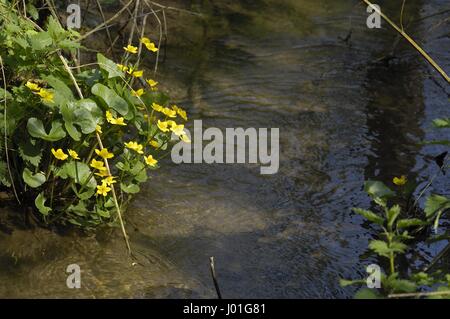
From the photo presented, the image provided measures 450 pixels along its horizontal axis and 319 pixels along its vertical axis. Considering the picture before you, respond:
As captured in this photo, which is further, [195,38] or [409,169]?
A: [195,38]

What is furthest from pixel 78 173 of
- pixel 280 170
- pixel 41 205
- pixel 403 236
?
pixel 403 236

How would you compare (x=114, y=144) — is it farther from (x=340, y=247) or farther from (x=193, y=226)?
(x=340, y=247)

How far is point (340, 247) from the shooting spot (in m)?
3.81

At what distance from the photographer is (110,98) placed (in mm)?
3570

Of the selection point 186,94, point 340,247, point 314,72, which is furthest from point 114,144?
point 314,72

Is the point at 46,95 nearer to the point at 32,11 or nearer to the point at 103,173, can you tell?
the point at 103,173

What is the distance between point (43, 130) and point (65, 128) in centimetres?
10

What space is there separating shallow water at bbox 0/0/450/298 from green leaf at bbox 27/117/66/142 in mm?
528

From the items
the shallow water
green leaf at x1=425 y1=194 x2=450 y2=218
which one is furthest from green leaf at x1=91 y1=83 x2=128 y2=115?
green leaf at x1=425 y1=194 x2=450 y2=218

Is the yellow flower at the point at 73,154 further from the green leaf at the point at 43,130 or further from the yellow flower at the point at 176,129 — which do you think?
the yellow flower at the point at 176,129

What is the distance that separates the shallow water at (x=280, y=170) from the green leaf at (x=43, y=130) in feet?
1.73

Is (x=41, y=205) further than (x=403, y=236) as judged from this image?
Yes

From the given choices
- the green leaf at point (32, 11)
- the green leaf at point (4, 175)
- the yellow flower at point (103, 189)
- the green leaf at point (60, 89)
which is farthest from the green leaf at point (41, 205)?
the green leaf at point (32, 11)
